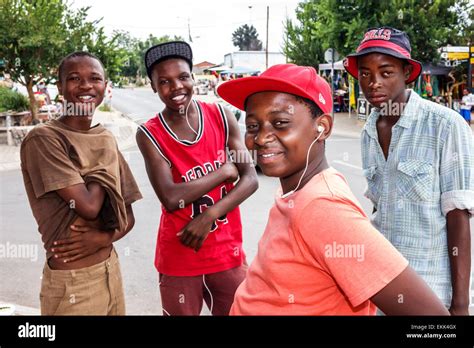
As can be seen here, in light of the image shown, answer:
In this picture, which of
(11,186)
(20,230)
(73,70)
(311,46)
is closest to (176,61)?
(73,70)

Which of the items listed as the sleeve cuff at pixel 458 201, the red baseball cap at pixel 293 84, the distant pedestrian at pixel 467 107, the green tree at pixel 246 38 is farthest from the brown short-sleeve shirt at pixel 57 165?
the green tree at pixel 246 38

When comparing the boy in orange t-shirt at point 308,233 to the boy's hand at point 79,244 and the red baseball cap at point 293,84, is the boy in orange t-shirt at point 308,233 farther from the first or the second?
the boy's hand at point 79,244

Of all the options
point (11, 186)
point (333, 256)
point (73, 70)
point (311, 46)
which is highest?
point (311, 46)

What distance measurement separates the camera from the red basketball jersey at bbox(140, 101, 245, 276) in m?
2.46

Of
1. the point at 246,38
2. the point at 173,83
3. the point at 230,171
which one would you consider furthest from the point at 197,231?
the point at 246,38

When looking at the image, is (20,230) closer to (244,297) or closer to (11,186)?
(11,186)

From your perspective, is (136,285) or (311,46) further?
(311,46)

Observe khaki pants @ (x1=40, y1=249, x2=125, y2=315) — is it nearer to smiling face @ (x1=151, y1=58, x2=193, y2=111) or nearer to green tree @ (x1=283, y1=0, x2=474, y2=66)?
smiling face @ (x1=151, y1=58, x2=193, y2=111)

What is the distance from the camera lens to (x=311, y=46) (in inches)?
1006

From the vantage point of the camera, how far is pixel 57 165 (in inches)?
84.3

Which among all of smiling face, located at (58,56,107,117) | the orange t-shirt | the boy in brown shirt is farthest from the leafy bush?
the orange t-shirt

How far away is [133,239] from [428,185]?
15.0 ft
